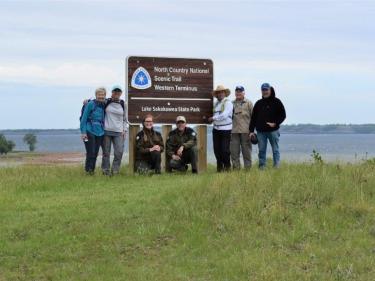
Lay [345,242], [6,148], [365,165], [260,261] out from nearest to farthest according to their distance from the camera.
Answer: [260,261] → [345,242] → [365,165] → [6,148]

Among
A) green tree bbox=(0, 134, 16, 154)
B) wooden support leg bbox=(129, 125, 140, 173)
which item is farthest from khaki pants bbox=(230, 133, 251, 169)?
green tree bbox=(0, 134, 16, 154)

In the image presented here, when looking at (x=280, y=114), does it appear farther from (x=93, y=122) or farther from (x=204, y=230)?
(x=204, y=230)

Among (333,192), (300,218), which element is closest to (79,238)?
(300,218)

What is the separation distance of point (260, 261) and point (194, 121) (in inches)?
289

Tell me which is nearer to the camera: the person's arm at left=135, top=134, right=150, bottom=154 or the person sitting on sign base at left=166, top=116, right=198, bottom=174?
the person's arm at left=135, top=134, right=150, bottom=154

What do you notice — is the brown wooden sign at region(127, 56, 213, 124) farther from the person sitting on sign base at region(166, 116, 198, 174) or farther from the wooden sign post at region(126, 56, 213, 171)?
the person sitting on sign base at region(166, 116, 198, 174)

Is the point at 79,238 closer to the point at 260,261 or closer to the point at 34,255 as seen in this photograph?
the point at 34,255

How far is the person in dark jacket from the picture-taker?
12.3m

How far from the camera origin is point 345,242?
Answer: 6.98m

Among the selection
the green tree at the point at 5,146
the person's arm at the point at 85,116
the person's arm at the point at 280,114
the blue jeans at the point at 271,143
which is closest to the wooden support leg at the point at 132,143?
the person's arm at the point at 85,116

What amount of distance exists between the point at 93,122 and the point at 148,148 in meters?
1.19

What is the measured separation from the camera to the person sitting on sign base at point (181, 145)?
12.8 m

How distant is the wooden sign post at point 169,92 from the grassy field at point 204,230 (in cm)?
327

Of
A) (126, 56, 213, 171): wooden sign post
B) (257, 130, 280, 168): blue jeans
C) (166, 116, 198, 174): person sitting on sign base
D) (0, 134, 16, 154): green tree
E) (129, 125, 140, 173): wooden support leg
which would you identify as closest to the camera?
(257, 130, 280, 168): blue jeans
